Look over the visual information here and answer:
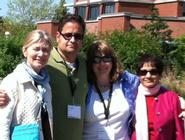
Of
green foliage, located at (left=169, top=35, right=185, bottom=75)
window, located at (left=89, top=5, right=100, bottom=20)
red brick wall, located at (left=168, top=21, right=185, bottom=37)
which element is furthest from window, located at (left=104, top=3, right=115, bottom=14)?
green foliage, located at (left=169, top=35, right=185, bottom=75)

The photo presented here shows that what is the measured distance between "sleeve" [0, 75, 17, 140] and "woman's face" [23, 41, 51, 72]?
0.24m

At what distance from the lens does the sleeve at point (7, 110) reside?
4.61 m

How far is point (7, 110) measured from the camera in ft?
15.2

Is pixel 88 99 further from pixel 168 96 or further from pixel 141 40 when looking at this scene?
pixel 141 40

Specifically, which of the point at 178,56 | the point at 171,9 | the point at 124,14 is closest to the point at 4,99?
the point at 178,56

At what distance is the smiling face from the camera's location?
210 inches

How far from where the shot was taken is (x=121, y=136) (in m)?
5.51

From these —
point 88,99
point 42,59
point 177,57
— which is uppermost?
point 42,59

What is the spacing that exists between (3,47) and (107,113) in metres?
16.2

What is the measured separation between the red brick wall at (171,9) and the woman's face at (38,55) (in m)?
49.0

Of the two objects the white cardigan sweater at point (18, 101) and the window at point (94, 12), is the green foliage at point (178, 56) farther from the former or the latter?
the window at point (94, 12)

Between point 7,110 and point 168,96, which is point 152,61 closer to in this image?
point 168,96

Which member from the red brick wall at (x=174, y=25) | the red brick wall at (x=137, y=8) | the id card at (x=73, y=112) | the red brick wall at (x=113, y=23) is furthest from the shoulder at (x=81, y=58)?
the red brick wall at (x=137, y=8)

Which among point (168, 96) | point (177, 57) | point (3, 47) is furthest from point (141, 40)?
point (168, 96)
